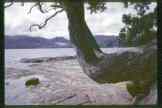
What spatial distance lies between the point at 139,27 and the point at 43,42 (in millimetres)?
921

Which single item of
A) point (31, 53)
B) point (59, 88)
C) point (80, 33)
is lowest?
point (59, 88)

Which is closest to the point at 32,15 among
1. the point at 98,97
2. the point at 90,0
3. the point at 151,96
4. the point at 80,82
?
the point at 90,0

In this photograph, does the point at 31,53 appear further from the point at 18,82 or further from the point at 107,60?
the point at 107,60

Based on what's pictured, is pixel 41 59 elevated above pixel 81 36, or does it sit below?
below

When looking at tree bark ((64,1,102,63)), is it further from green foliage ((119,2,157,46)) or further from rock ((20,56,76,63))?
green foliage ((119,2,157,46))

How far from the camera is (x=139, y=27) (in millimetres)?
3010

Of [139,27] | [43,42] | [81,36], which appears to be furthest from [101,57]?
[43,42]

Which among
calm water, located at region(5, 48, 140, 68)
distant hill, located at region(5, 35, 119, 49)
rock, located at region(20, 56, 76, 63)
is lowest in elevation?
rock, located at region(20, 56, 76, 63)

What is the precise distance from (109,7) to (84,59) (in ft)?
1.79

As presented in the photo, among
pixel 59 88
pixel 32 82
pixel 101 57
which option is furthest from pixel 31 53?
pixel 101 57

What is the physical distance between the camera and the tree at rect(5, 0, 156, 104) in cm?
299

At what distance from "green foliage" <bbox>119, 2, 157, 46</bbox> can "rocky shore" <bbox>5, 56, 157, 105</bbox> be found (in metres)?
0.43

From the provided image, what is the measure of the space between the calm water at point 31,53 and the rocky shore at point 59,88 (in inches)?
1.6

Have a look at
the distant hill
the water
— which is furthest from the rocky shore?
the distant hill
